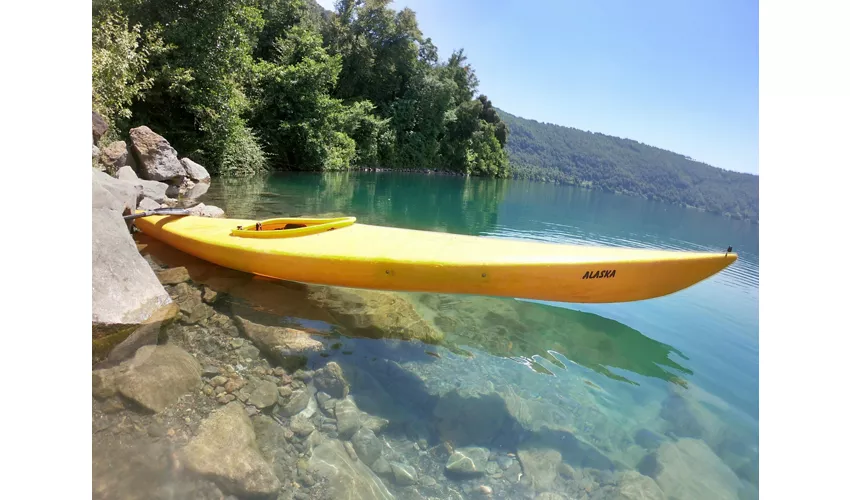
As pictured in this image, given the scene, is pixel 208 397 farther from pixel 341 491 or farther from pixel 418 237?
pixel 418 237

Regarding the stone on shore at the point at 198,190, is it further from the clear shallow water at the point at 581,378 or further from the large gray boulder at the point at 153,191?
the clear shallow water at the point at 581,378

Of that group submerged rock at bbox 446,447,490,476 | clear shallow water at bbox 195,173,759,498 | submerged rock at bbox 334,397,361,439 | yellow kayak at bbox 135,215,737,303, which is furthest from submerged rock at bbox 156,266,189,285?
submerged rock at bbox 446,447,490,476

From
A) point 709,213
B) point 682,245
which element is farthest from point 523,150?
point 682,245

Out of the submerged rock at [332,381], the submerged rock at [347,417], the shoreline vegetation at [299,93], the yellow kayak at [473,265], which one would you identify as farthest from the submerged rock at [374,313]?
the shoreline vegetation at [299,93]

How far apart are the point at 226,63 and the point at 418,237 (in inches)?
414

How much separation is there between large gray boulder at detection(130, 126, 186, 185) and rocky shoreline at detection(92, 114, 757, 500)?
5.76 m

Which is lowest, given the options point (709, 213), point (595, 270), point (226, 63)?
point (595, 270)

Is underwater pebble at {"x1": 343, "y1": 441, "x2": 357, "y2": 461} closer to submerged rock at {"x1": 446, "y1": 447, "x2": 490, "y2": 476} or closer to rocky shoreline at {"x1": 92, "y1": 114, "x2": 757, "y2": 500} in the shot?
rocky shoreline at {"x1": 92, "y1": 114, "x2": 757, "y2": 500}

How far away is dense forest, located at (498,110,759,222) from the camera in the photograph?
1132 inches

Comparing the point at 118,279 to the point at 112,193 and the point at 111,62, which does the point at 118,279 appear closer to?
the point at 112,193

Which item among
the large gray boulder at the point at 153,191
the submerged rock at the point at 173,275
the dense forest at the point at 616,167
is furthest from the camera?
the dense forest at the point at 616,167

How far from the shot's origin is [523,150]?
76.4 metres

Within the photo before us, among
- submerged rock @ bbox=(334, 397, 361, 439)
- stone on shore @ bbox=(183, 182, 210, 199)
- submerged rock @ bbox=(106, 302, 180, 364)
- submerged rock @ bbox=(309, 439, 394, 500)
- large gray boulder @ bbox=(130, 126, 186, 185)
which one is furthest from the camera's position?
stone on shore @ bbox=(183, 182, 210, 199)

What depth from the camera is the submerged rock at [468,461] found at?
89.2 inches
